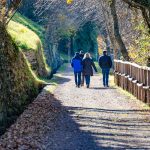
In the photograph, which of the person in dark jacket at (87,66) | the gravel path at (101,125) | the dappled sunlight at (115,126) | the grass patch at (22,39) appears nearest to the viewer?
the gravel path at (101,125)

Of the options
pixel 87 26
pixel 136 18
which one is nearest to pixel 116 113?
pixel 136 18

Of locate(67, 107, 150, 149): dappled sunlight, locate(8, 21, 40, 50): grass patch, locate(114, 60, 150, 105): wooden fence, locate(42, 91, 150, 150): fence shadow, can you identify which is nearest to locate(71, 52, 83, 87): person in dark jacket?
locate(114, 60, 150, 105): wooden fence

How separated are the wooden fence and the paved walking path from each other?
0.47m

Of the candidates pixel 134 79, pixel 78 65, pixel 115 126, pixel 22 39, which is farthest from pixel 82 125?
pixel 22 39

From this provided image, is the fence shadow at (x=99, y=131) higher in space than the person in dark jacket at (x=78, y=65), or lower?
lower

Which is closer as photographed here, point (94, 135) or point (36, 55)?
point (94, 135)

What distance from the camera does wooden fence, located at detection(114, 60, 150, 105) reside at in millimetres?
22194

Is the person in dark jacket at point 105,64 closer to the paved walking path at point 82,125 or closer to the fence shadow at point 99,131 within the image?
the paved walking path at point 82,125

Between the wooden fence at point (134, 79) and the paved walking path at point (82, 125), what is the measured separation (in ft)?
1.53

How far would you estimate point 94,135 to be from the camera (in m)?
14.7

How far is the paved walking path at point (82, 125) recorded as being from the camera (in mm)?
13344

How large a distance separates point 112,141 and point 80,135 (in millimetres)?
1151

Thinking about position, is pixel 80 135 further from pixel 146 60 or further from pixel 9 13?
pixel 146 60

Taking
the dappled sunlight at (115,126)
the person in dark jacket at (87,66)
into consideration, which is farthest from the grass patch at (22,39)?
the dappled sunlight at (115,126)
